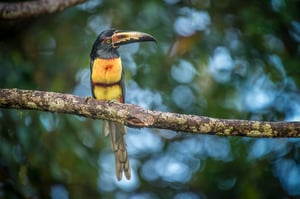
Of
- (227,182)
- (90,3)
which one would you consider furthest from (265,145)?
(90,3)

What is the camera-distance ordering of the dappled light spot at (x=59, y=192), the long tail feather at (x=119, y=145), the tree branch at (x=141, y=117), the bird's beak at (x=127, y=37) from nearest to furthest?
the tree branch at (x=141, y=117) < the bird's beak at (x=127, y=37) < the long tail feather at (x=119, y=145) < the dappled light spot at (x=59, y=192)

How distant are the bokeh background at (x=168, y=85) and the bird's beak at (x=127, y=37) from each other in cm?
121

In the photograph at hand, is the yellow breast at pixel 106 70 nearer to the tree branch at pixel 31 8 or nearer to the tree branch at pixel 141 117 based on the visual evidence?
the tree branch at pixel 141 117

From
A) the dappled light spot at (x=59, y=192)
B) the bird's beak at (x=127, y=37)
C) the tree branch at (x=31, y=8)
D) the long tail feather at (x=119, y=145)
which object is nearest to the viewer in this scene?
the bird's beak at (x=127, y=37)

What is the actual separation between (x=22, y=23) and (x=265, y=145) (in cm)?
311

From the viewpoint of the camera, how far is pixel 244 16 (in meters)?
5.90

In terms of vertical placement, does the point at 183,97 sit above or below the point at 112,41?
above

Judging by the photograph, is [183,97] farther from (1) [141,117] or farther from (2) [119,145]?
(1) [141,117]

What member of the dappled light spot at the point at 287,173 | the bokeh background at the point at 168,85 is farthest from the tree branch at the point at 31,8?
the dappled light spot at the point at 287,173

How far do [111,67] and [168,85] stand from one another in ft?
6.26

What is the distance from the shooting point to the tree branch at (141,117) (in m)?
3.81

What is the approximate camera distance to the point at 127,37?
14.5 ft

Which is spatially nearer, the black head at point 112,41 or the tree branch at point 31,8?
the black head at point 112,41

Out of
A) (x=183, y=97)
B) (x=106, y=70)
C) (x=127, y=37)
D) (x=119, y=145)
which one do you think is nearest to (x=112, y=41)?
(x=127, y=37)
